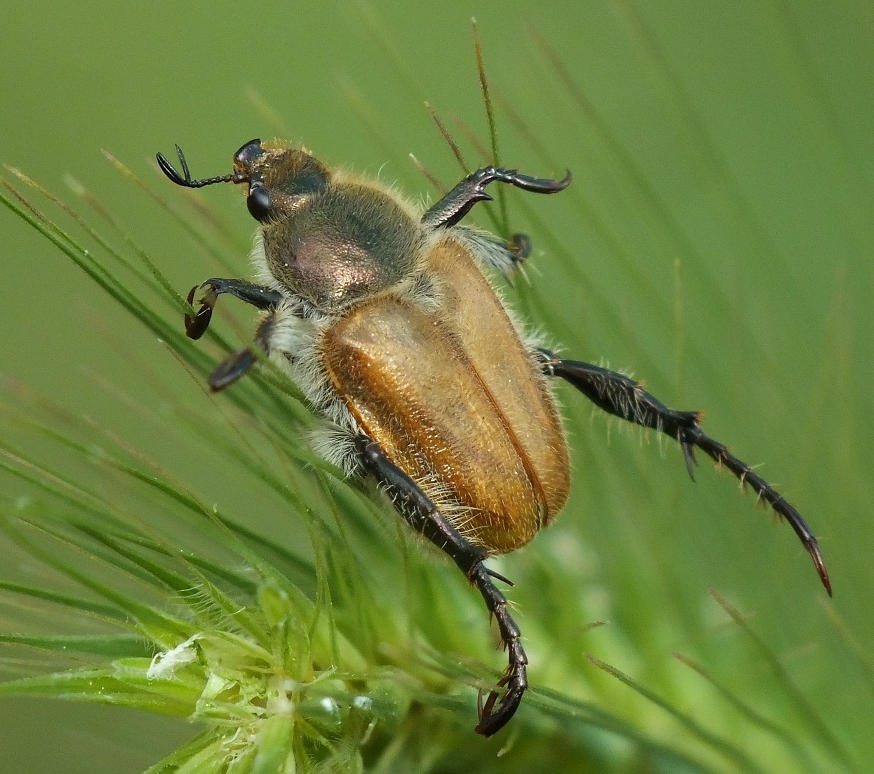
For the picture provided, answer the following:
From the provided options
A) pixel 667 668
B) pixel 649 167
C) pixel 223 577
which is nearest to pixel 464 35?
pixel 649 167

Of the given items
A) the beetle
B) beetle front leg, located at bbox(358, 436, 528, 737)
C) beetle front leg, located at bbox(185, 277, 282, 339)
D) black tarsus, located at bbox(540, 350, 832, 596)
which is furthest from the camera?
black tarsus, located at bbox(540, 350, 832, 596)

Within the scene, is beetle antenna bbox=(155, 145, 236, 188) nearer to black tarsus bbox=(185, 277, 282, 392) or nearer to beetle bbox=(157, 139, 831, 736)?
beetle bbox=(157, 139, 831, 736)

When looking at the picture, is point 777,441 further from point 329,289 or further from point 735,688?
point 329,289

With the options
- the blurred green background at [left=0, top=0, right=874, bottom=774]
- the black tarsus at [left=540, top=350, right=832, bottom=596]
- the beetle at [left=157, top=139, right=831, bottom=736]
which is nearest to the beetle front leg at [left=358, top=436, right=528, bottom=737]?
the beetle at [left=157, top=139, right=831, bottom=736]

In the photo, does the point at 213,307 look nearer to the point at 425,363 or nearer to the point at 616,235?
the point at 425,363

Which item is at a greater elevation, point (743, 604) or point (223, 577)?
point (223, 577)

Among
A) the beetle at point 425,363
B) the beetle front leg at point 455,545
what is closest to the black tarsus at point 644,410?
the beetle at point 425,363
